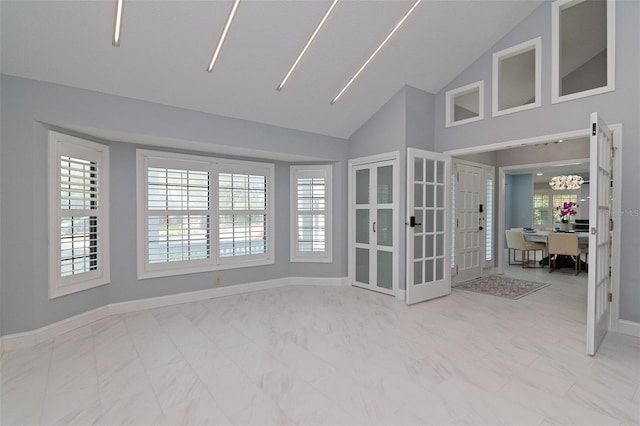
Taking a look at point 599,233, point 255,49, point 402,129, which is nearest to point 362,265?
point 402,129

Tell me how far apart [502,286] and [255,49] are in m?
5.04

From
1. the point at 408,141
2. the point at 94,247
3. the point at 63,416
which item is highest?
the point at 408,141

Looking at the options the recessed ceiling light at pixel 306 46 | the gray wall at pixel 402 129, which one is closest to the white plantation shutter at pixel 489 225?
the gray wall at pixel 402 129

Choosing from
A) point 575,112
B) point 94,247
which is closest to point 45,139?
point 94,247

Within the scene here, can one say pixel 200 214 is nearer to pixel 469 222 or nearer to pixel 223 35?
pixel 223 35

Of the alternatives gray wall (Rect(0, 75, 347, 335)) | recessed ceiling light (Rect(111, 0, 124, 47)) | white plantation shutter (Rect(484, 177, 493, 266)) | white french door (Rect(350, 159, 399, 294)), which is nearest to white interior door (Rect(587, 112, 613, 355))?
white french door (Rect(350, 159, 399, 294))

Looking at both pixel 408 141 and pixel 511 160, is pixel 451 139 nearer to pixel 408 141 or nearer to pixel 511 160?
A: pixel 408 141

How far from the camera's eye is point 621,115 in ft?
10.3

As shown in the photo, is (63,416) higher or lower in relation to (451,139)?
lower

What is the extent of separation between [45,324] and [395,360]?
3.30 meters

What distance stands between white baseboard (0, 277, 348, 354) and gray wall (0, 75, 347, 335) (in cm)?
7

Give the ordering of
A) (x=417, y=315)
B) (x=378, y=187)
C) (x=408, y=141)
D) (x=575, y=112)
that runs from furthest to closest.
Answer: (x=378, y=187) → (x=408, y=141) → (x=417, y=315) → (x=575, y=112)

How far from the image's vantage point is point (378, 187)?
4699mm

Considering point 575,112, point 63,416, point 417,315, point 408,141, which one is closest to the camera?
point 63,416
